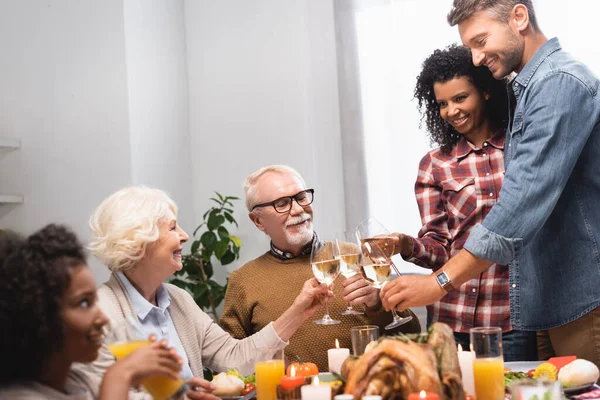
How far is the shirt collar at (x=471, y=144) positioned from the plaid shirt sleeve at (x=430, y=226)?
122 millimetres

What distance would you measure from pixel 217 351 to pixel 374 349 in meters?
0.97

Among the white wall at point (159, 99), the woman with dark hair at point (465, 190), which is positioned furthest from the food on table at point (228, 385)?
the white wall at point (159, 99)

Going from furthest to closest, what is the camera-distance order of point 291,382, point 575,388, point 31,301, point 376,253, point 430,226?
point 430,226, point 376,253, point 575,388, point 291,382, point 31,301

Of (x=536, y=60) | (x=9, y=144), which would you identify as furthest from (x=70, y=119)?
(x=536, y=60)

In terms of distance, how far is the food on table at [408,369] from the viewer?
1.26m

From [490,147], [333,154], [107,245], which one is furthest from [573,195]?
[333,154]

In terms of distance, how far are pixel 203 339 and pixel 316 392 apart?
0.91m

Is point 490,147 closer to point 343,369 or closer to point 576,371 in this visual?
point 576,371

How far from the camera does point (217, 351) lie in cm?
218

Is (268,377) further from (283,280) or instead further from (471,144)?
(471,144)

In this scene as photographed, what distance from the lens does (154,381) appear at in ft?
4.00

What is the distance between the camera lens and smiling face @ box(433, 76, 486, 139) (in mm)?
2461

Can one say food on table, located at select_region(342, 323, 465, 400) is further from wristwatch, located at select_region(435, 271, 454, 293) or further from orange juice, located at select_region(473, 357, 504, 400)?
wristwatch, located at select_region(435, 271, 454, 293)

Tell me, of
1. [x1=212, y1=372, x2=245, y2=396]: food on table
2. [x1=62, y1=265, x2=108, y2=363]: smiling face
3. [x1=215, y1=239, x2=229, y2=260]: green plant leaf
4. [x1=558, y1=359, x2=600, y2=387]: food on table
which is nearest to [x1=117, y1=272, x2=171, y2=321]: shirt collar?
[x1=212, y1=372, x2=245, y2=396]: food on table
